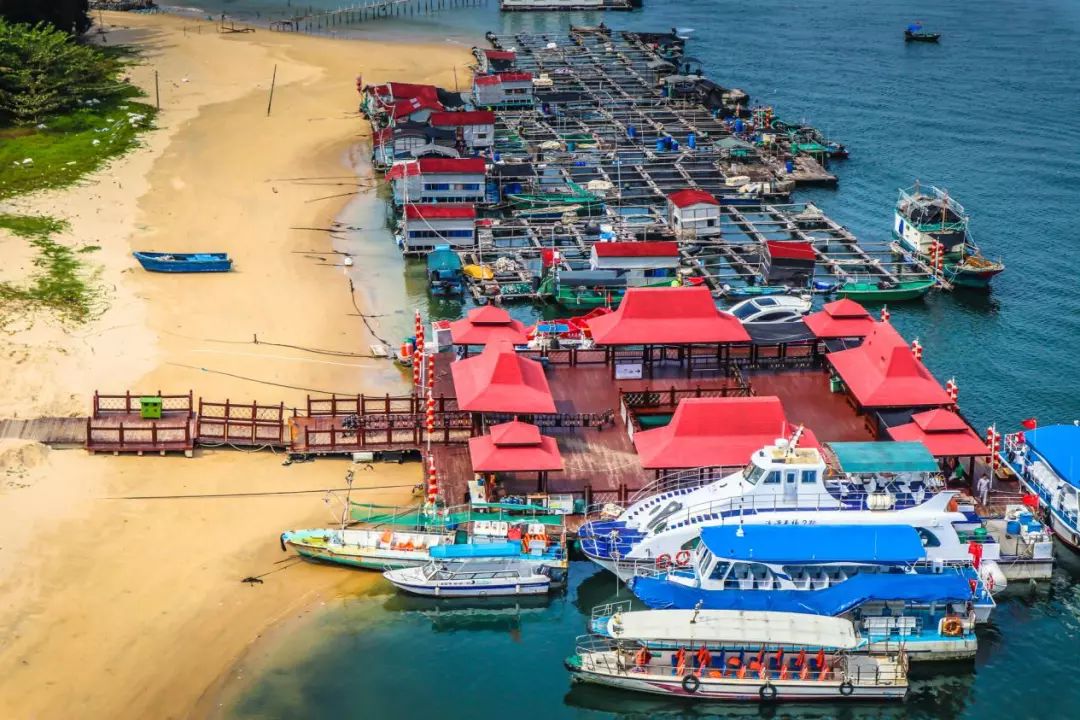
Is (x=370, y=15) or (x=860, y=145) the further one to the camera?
(x=370, y=15)

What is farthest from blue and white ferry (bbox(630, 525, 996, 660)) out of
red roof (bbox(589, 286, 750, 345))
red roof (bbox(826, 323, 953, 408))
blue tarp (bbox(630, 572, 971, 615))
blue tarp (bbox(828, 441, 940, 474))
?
red roof (bbox(589, 286, 750, 345))

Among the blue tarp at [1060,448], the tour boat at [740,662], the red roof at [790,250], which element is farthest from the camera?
the red roof at [790,250]

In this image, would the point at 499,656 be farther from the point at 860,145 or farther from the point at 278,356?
the point at 860,145

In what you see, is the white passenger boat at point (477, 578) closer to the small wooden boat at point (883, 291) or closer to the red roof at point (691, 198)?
the small wooden boat at point (883, 291)

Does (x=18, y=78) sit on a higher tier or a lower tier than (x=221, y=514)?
higher

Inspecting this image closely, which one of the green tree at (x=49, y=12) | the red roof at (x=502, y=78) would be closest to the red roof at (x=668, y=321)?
the red roof at (x=502, y=78)

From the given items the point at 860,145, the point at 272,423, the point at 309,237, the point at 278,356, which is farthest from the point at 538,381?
the point at 860,145
